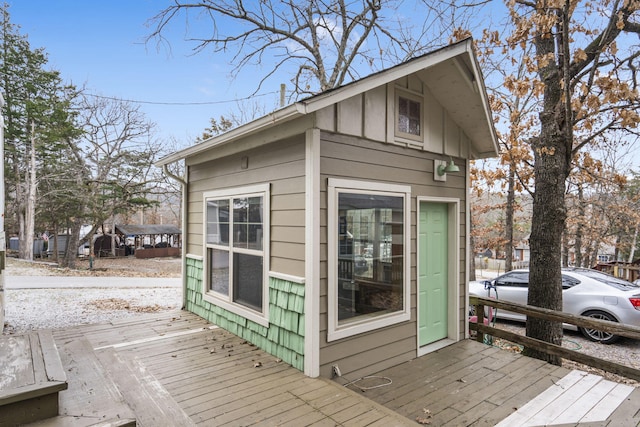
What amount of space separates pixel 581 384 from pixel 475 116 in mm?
3203

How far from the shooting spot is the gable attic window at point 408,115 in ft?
13.3

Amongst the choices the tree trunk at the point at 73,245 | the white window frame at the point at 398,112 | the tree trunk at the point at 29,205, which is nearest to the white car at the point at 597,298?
the white window frame at the point at 398,112

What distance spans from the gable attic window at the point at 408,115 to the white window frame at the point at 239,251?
1708 millimetres

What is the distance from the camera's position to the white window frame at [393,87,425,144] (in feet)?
13.2

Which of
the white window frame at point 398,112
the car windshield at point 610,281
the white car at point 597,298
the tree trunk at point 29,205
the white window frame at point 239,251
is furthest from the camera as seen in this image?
the tree trunk at point 29,205

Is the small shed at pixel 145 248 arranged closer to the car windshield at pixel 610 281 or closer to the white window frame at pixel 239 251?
the white window frame at pixel 239 251

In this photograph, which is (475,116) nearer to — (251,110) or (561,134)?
(561,134)

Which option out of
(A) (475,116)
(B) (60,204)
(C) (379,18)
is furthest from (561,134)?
(B) (60,204)

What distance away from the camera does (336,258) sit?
3482mm

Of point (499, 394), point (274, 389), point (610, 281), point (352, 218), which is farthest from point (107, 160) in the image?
point (610, 281)

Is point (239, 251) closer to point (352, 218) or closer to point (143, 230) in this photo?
point (352, 218)

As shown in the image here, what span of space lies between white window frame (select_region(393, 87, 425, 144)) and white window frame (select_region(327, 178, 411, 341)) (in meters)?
0.59

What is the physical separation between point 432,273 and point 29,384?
13.5 feet

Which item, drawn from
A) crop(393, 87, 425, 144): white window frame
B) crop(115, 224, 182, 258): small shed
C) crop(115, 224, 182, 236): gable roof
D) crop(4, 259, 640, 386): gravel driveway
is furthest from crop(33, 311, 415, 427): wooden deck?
crop(115, 224, 182, 236): gable roof
